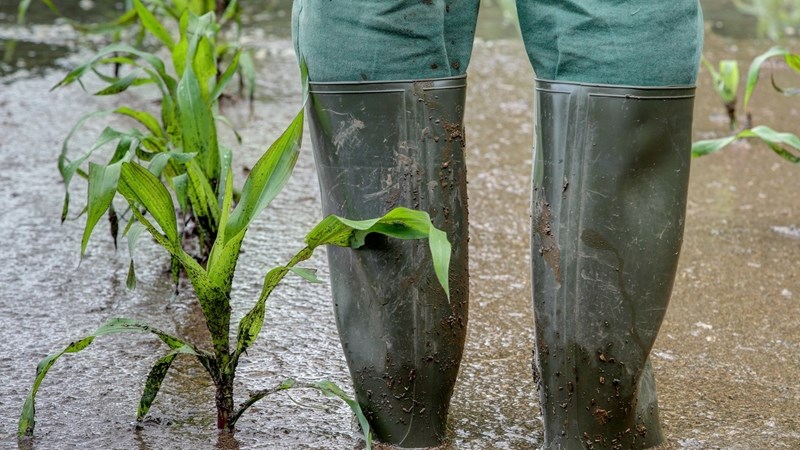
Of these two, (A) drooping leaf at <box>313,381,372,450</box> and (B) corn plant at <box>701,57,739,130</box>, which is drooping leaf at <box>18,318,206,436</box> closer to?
(A) drooping leaf at <box>313,381,372,450</box>

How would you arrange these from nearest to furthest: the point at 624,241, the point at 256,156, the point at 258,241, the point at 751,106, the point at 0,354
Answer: the point at 624,241 < the point at 0,354 < the point at 258,241 < the point at 256,156 < the point at 751,106

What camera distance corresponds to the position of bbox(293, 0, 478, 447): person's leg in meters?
1.40

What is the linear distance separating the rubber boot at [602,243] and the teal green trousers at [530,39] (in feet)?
0.10

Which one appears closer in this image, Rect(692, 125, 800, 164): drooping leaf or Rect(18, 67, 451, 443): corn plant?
Rect(18, 67, 451, 443): corn plant

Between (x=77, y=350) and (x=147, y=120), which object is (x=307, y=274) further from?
(x=147, y=120)

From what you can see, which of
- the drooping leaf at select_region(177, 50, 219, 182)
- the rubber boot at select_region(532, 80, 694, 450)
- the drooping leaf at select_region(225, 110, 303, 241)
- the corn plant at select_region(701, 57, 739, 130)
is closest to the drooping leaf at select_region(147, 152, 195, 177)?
the drooping leaf at select_region(177, 50, 219, 182)

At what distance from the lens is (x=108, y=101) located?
355 centimetres

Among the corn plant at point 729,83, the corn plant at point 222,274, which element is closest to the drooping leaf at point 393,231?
the corn plant at point 222,274

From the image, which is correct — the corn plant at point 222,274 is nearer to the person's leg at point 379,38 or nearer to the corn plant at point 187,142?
the person's leg at point 379,38

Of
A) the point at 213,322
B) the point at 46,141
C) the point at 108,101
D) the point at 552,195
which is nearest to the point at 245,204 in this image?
the point at 213,322

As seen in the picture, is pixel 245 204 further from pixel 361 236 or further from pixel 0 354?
pixel 0 354

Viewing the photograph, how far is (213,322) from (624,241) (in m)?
0.59

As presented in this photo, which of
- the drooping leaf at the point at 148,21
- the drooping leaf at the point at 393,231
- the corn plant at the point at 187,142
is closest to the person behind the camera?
the drooping leaf at the point at 393,231

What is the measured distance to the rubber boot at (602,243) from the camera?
53.2 inches
